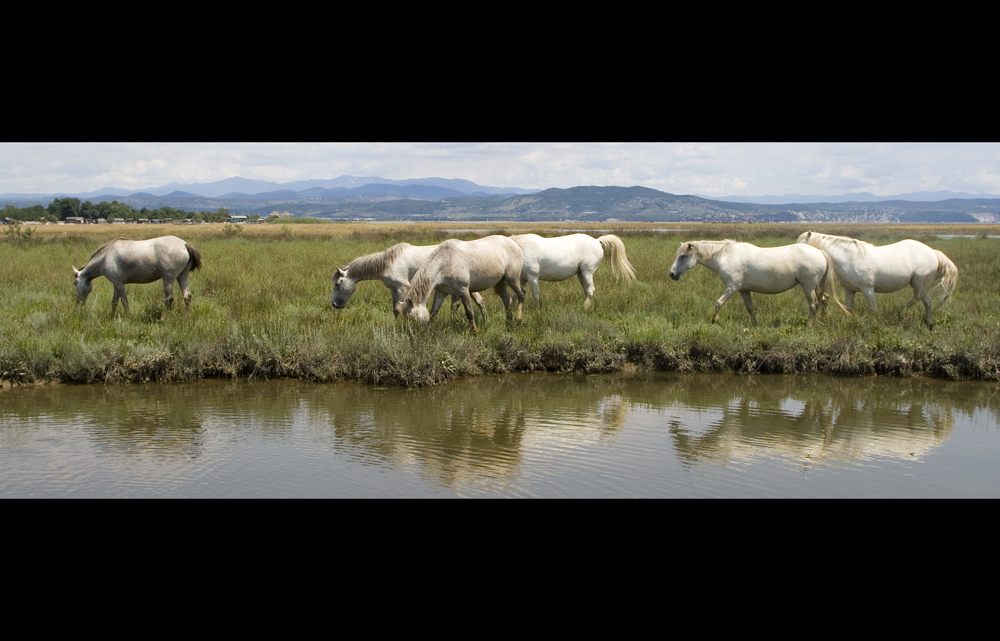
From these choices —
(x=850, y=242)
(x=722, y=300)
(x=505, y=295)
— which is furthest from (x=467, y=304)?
(x=850, y=242)

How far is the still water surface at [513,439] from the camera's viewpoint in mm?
5828

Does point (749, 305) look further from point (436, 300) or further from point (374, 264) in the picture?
point (374, 264)

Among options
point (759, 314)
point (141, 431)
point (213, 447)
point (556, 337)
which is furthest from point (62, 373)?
point (759, 314)

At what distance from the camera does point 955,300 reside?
14.1 m

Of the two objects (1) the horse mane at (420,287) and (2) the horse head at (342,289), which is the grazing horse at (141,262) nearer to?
(2) the horse head at (342,289)

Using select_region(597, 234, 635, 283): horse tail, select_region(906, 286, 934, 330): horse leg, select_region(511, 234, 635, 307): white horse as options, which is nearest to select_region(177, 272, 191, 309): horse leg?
select_region(511, 234, 635, 307): white horse

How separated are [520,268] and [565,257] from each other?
1.89 m

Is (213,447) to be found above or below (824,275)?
below

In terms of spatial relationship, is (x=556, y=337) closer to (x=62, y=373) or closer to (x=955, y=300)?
(x=62, y=373)

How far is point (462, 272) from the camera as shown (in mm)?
11203

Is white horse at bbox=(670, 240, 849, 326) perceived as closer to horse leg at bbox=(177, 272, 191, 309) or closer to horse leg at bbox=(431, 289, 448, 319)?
horse leg at bbox=(431, 289, 448, 319)

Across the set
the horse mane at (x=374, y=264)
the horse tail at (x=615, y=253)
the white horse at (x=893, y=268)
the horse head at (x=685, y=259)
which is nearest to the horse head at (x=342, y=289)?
the horse mane at (x=374, y=264)

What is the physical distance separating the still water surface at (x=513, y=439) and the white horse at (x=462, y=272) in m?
1.77

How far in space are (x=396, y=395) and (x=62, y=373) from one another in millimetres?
4805
